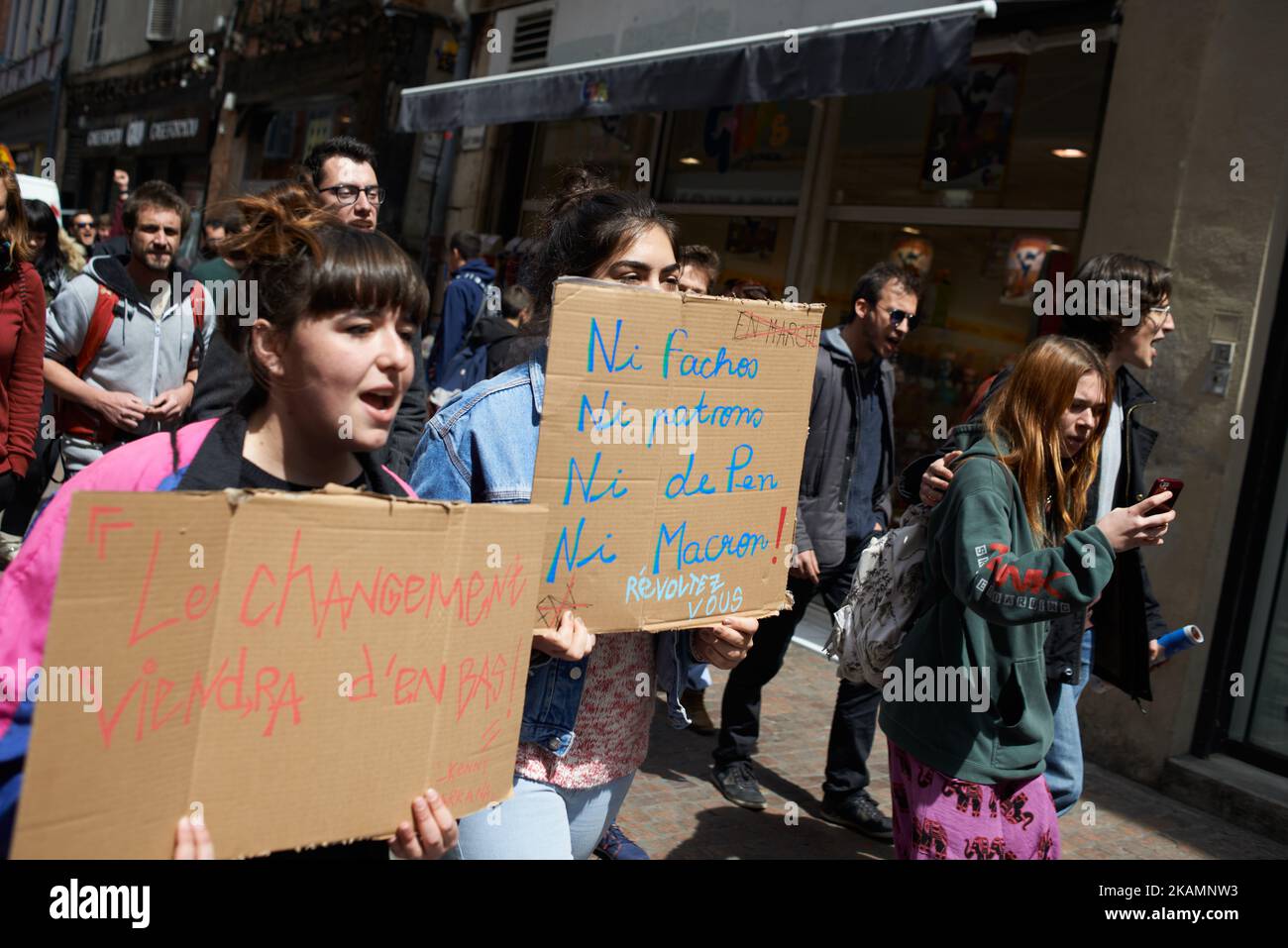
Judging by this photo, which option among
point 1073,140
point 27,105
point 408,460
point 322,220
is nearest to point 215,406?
point 408,460

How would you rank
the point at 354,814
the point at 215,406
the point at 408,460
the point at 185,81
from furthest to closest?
A: the point at 185,81, the point at 408,460, the point at 215,406, the point at 354,814

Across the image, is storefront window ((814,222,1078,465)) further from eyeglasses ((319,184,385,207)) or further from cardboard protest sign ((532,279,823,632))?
cardboard protest sign ((532,279,823,632))

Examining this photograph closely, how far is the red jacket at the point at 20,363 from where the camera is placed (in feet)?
13.0

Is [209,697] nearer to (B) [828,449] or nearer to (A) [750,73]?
(B) [828,449]

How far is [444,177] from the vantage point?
12609mm

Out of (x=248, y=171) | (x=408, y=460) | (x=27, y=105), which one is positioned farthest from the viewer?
(x=27, y=105)

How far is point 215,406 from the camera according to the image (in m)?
3.27

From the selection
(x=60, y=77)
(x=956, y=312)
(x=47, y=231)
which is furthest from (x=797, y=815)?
(x=60, y=77)

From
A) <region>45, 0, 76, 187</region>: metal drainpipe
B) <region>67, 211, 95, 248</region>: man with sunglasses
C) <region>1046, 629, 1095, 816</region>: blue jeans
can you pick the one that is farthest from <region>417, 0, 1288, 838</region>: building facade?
<region>45, 0, 76, 187</region>: metal drainpipe

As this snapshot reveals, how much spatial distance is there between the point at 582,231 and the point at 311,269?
778mm

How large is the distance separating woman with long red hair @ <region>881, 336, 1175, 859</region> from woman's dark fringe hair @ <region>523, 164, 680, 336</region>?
3.18 feet

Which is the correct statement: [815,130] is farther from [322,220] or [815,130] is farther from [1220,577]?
[322,220]

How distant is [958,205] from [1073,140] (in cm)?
87

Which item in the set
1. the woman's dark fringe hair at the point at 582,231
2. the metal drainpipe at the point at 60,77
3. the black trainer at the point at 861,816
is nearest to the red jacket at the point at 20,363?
the woman's dark fringe hair at the point at 582,231
